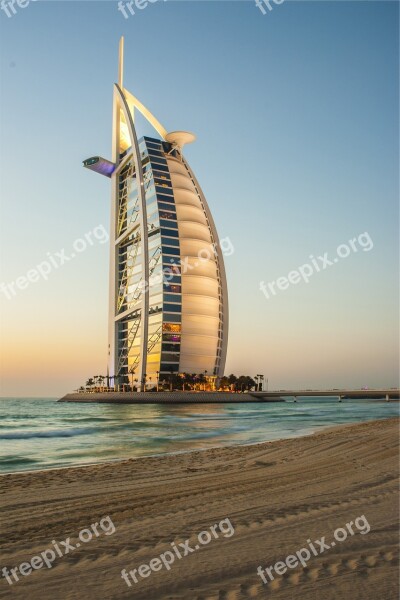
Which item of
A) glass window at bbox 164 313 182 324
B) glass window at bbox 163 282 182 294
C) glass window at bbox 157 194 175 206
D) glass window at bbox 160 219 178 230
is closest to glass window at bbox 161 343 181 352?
glass window at bbox 164 313 182 324

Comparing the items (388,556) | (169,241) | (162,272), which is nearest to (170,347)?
(162,272)

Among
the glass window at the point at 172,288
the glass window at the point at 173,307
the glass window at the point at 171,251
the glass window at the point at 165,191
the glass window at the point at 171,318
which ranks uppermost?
the glass window at the point at 165,191

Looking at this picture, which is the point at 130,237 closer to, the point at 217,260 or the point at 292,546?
the point at 217,260

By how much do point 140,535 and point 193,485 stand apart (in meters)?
3.84

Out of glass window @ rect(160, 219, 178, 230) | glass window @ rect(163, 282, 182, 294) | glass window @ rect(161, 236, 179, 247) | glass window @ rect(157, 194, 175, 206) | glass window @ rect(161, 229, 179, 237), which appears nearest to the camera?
glass window @ rect(163, 282, 182, 294)

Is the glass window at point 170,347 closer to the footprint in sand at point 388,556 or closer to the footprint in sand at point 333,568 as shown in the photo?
the footprint in sand at point 388,556

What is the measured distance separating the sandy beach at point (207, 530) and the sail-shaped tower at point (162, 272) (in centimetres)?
11311

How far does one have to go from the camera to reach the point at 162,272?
13038 cm

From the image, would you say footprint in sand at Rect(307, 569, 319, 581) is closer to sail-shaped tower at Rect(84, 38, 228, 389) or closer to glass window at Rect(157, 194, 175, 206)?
sail-shaped tower at Rect(84, 38, 228, 389)

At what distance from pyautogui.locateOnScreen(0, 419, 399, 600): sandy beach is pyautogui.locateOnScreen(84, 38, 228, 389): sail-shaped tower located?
4453 inches

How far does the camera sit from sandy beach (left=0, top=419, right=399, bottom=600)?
15.1 feet

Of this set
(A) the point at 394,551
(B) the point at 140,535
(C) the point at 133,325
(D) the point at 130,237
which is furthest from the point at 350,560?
(D) the point at 130,237

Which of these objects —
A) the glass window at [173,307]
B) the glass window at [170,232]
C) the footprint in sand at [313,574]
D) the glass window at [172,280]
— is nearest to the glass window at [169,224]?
the glass window at [170,232]

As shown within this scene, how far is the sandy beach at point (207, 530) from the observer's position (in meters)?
4.60
